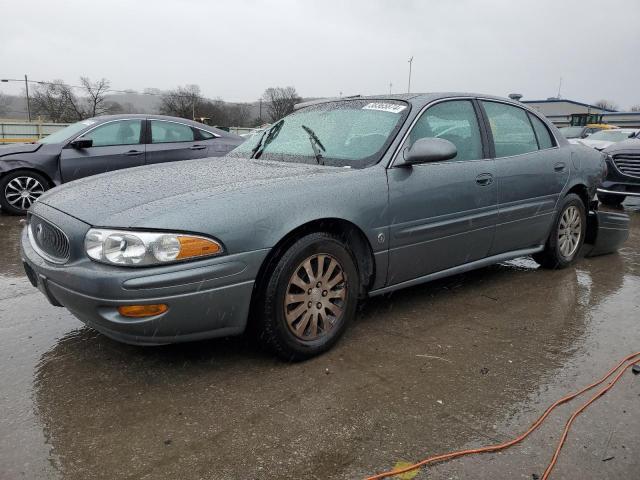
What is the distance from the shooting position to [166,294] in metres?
2.39

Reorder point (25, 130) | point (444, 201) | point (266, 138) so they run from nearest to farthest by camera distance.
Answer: point (444, 201) → point (266, 138) → point (25, 130)

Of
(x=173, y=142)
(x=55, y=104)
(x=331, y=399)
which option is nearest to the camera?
(x=331, y=399)

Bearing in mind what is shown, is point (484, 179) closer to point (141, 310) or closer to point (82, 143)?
point (141, 310)

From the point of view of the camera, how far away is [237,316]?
2617mm

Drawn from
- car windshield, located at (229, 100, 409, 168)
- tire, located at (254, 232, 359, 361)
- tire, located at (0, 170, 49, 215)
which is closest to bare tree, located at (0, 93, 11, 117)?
tire, located at (0, 170, 49, 215)

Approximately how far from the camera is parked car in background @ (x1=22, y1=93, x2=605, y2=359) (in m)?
2.44

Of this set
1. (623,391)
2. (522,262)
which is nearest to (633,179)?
(522,262)

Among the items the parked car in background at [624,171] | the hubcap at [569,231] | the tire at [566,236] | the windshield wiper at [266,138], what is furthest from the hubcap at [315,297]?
the parked car in background at [624,171]

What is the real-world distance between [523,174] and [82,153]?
230 inches

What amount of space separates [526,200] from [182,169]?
2.65m

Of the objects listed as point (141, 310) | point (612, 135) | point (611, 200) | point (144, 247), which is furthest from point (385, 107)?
point (612, 135)

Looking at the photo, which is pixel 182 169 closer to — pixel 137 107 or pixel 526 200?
pixel 526 200

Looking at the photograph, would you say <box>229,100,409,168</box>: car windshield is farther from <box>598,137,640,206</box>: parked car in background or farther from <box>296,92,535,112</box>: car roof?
<box>598,137,640,206</box>: parked car in background

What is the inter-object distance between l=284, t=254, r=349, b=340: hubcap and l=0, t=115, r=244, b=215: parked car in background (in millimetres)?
5264
